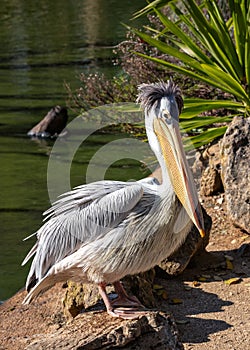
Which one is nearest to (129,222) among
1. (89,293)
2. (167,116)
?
(167,116)

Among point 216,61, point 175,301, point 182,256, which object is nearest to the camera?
point 175,301

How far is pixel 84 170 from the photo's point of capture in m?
9.27

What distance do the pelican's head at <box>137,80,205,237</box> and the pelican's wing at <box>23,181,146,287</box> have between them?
225mm

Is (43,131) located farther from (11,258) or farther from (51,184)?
(11,258)

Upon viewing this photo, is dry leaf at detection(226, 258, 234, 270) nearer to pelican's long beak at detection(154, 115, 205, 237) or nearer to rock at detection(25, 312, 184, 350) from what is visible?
rock at detection(25, 312, 184, 350)

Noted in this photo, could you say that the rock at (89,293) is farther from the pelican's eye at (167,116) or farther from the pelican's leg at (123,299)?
the pelican's eye at (167,116)

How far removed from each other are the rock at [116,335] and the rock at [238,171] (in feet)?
7.01

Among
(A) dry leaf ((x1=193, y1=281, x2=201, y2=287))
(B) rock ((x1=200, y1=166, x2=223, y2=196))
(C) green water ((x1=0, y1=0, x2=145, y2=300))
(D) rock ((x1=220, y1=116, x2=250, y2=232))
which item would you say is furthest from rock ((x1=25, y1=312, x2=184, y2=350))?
(B) rock ((x1=200, y1=166, x2=223, y2=196))

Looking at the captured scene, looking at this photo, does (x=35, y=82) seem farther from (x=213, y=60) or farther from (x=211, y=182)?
(x=211, y=182)

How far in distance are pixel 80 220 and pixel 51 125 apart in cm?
656

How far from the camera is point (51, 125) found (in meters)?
10.5

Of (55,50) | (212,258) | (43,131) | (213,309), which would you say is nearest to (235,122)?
(212,258)

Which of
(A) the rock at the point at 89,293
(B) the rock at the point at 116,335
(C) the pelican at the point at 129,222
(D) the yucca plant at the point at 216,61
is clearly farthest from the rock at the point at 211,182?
(B) the rock at the point at 116,335

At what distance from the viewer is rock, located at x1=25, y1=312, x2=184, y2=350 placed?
3.67 meters
